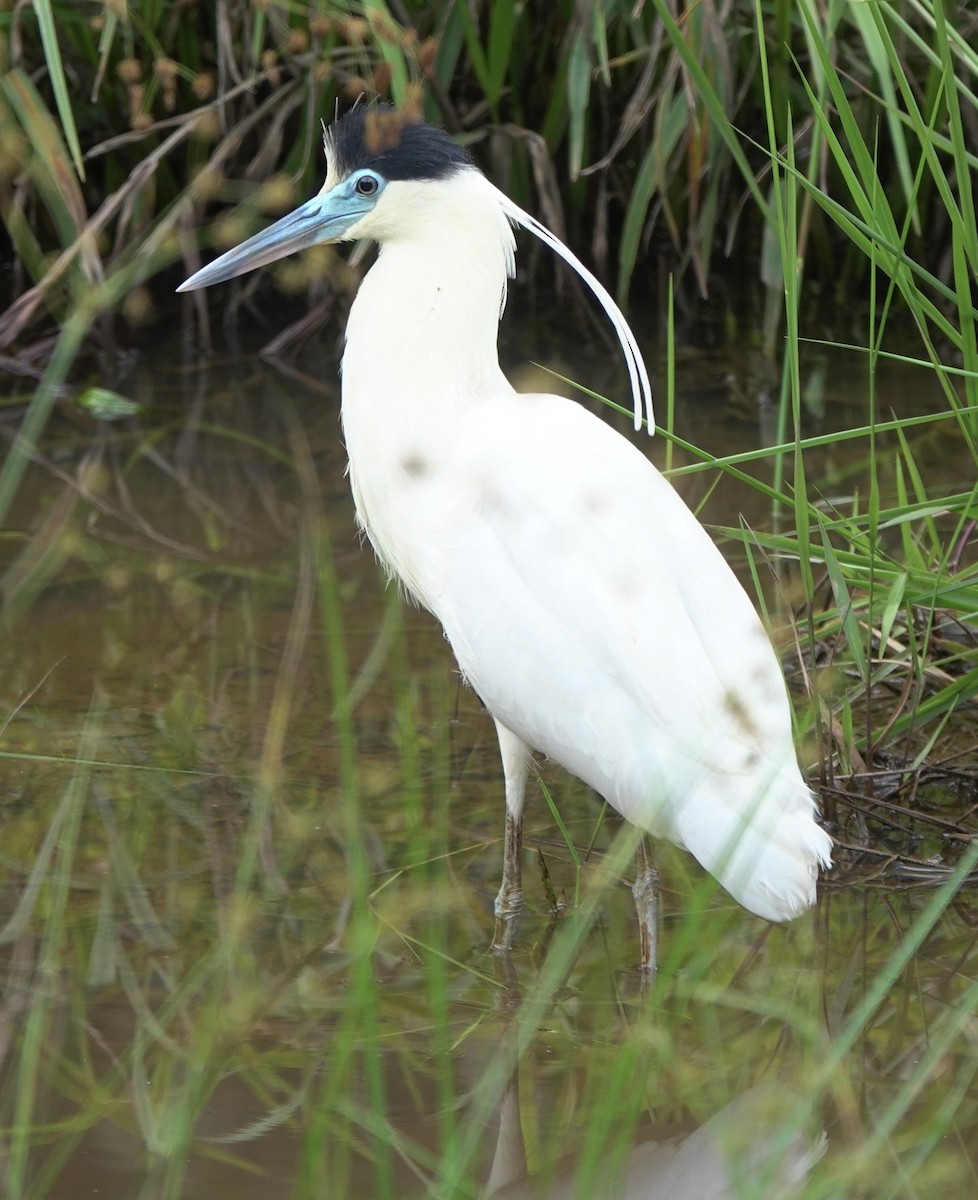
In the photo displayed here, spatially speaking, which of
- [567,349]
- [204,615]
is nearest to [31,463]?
[204,615]

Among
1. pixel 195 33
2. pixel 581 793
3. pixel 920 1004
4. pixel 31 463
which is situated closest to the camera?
pixel 920 1004

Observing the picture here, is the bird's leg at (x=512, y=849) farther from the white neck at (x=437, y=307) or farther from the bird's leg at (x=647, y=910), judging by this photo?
the white neck at (x=437, y=307)

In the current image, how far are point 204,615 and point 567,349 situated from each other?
1.81 meters

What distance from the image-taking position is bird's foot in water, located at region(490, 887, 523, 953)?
232cm

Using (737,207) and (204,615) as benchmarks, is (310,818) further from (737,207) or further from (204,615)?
(737,207)

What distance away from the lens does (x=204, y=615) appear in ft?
10.7

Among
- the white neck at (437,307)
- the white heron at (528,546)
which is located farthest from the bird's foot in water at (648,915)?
the white neck at (437,307)

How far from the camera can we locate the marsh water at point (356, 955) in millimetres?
1709

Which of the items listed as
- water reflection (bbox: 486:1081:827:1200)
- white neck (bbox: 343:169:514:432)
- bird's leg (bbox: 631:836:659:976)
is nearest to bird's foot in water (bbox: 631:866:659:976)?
bird's leg (bbox: 631:836:659:976)

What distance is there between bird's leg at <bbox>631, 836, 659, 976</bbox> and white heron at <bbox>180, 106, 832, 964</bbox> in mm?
108

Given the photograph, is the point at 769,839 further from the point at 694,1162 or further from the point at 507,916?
the point at 507,916

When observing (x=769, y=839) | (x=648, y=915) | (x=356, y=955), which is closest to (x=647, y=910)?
(x=648, y=915)

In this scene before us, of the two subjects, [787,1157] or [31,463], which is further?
[31,463]

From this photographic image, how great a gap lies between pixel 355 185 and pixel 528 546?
2.24ft
